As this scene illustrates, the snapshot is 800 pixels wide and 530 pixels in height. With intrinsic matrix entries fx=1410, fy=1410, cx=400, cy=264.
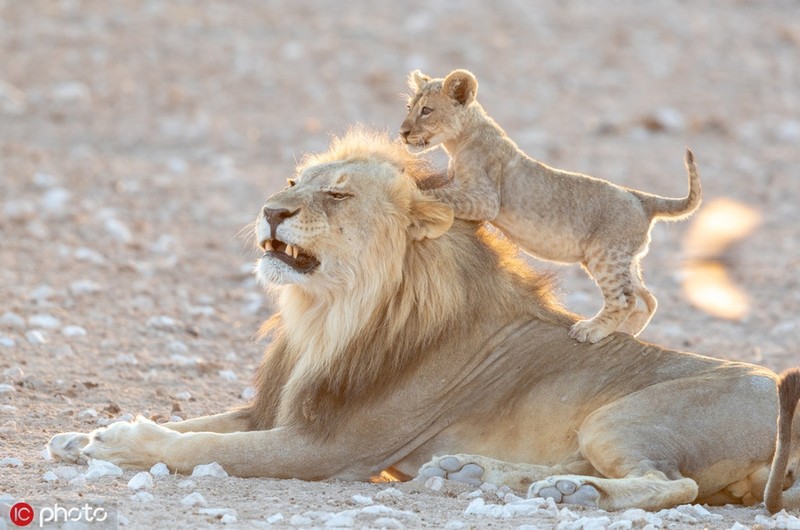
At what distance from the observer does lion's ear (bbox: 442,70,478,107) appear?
18.5 ft

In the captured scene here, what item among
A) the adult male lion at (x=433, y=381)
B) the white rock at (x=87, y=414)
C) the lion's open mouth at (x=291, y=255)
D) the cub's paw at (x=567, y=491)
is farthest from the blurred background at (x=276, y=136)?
the cub's paw at (x=567, y=491)

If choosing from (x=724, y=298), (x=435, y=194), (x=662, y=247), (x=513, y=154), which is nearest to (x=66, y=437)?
(x=435, y=194)

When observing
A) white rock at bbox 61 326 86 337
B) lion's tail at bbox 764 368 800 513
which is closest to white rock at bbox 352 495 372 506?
lion's tail at bbox 764 368 800 513

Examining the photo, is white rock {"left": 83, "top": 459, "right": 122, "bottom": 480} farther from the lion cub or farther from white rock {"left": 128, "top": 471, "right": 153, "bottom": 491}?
the lion cub

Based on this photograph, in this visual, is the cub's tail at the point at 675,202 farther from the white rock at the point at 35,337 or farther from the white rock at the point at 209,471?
the white rock at the point at 35,337

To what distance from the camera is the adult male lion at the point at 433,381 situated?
17.3 ft

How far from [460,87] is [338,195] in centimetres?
66

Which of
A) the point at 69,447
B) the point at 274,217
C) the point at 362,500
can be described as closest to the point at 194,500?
the point at 362,500

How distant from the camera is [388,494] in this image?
510 cm

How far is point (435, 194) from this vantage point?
18.3 feet

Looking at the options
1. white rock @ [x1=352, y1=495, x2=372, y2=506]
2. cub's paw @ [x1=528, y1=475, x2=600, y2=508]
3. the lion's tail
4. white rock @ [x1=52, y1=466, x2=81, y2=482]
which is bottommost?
white rock @ [x1=52, y1=466, x2=81, y2=482]

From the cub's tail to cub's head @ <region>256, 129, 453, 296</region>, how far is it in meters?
0.83

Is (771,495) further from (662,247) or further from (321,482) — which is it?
(662,247)

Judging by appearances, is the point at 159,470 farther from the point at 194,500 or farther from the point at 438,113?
the point at 438,113
